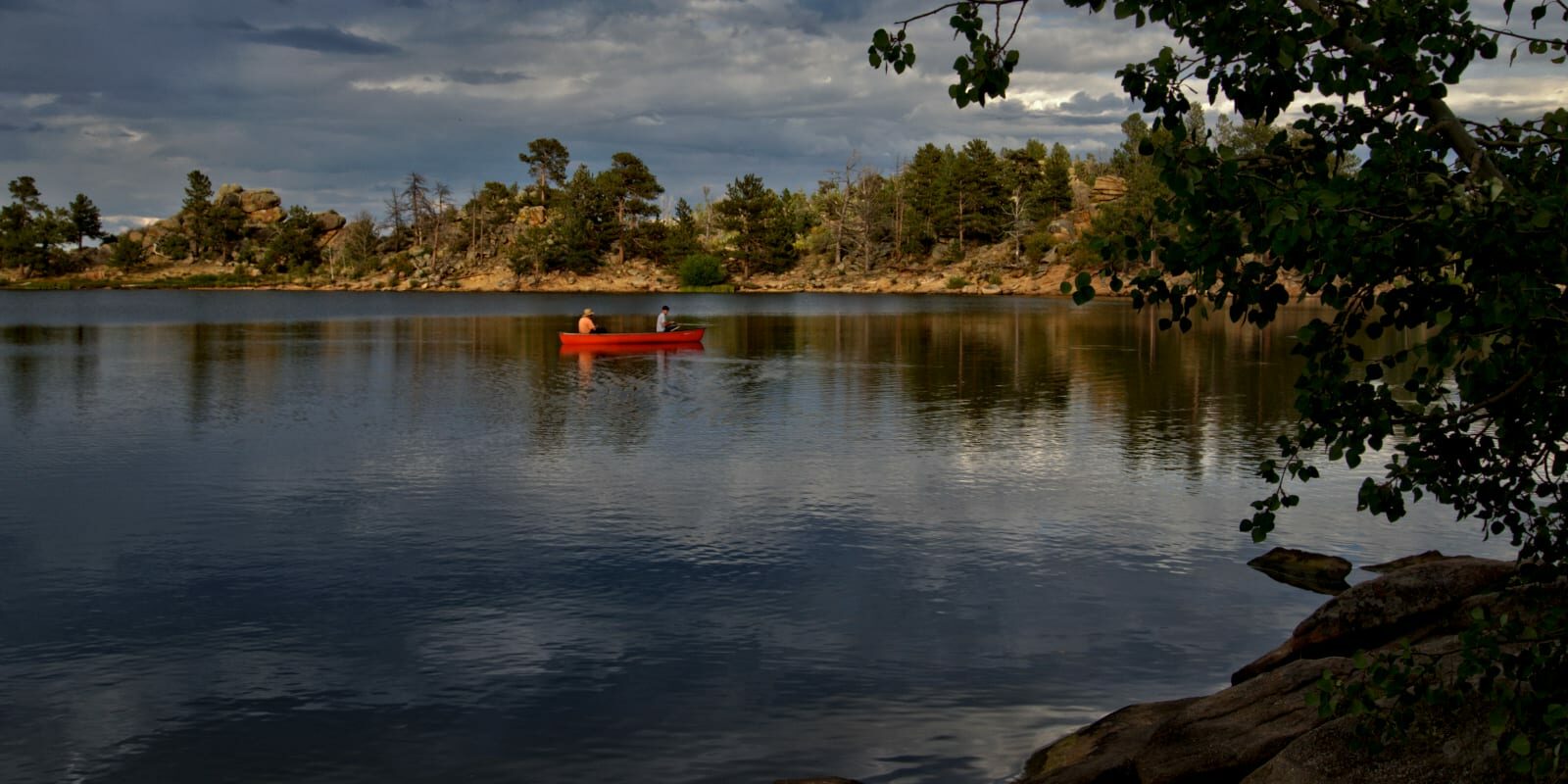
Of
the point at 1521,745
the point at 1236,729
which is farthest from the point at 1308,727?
the point at 1521,745

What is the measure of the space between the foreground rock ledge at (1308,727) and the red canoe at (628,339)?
46.3 m

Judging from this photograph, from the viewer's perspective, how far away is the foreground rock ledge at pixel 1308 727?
785 centimetres

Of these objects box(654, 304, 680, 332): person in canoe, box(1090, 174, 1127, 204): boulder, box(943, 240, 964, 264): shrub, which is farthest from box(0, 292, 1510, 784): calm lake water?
box(1090, 174, 1127, 204): boulder

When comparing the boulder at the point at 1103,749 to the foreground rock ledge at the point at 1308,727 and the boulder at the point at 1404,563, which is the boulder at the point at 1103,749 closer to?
the foreground rock ledge at the point at 1308,727

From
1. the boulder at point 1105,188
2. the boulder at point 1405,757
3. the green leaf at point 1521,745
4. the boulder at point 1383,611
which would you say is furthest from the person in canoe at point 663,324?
the boulder at point 1105,188

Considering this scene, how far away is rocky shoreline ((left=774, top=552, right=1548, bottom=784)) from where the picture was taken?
7.82 meters

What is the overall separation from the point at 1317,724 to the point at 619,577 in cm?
1018

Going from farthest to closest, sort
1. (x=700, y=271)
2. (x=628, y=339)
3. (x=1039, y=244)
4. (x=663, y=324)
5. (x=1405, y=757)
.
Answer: (x=700, y=271) < (x=1039, y=244) < (x=663, y=324) < (x=628, y=339) < (x=1405, y=757)

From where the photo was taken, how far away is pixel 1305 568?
17.4 metres

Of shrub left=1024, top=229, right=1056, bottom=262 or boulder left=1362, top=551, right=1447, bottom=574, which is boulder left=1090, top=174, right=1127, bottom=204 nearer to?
shrub left=1024, top=229, right=1056, bottom=262

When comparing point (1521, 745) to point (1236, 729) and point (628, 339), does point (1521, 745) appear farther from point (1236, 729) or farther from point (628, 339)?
point (628, 339)

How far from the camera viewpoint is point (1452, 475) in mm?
7699

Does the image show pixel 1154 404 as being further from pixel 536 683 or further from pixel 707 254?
pixel 707 254

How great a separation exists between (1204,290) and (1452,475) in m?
2.37
